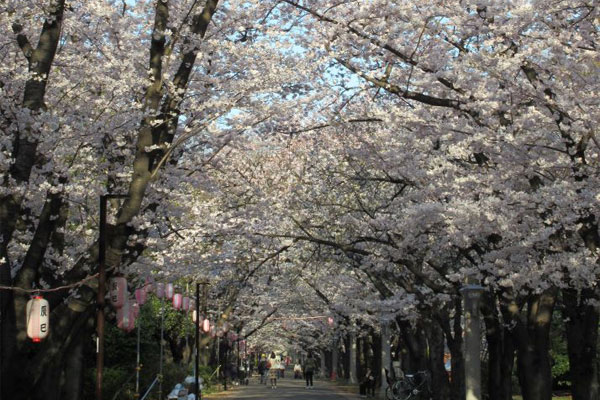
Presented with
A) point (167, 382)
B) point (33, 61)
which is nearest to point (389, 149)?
point (33, 61)

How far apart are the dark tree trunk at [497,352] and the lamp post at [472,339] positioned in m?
2.21

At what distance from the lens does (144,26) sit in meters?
18.4

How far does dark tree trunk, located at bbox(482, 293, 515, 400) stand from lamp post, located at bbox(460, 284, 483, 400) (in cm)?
221

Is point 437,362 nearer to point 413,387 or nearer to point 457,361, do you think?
point 413,387

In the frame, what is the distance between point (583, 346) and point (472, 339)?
217 centimetres

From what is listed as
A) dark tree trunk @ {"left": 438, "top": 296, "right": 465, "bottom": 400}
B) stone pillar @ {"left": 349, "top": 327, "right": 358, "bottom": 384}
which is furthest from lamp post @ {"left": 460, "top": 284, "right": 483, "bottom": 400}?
stone pillar @ {"left": 349, "top": 327, "right": 358, "bottom": 384}

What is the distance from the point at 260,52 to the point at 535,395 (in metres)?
8.68

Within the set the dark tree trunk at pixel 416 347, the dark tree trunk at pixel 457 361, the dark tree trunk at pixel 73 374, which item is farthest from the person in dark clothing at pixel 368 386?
the dark tree trunk at pixel 73 374

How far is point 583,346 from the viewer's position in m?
17.5

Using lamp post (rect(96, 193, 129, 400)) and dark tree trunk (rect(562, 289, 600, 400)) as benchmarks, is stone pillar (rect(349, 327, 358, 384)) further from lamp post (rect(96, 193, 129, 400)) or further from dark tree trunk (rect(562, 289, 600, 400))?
dark tree trunk (rect(562, 289, 600, 400))

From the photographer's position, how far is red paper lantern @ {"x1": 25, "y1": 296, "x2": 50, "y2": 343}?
14.6 m

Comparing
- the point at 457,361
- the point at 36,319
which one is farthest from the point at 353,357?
the point at 36,319

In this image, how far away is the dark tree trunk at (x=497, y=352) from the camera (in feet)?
65.8

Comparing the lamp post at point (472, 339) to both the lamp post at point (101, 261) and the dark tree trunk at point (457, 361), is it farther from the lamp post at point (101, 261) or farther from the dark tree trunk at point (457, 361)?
the dark tree trunk at point (457, 361)
